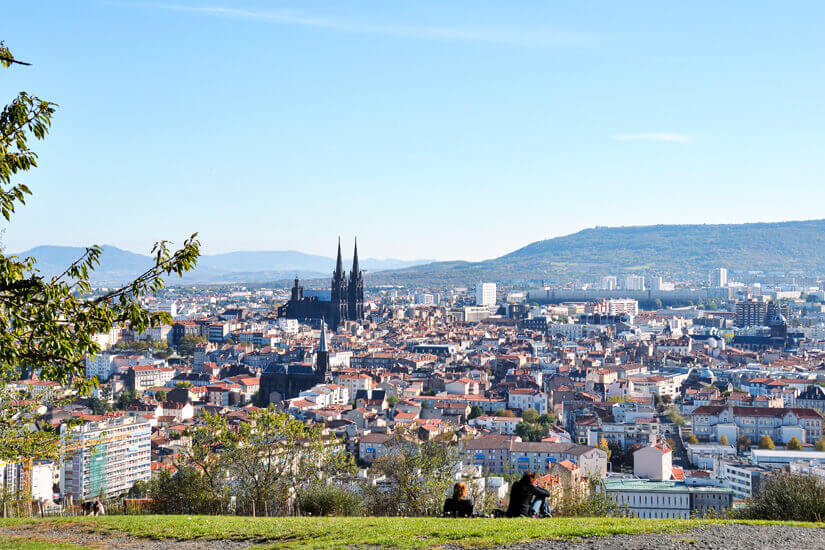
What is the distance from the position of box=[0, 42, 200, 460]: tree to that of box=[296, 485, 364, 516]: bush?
785cm

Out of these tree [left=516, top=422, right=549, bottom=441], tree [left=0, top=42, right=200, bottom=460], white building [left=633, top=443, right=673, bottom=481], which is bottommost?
tree [left=516, top=422, right=549, bottom=441]

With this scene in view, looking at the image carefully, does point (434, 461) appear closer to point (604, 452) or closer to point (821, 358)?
point (604, 452)

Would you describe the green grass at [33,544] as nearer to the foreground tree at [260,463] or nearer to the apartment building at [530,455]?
the foreground tree at [260,463]

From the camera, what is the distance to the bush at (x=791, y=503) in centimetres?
1181

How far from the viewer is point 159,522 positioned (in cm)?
1085

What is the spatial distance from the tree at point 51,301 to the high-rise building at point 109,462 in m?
28.6

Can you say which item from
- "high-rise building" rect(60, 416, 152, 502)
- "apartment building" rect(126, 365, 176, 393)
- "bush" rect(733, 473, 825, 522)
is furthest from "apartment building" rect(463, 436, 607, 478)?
"apartment building" rect(126, 365, 176, 393)

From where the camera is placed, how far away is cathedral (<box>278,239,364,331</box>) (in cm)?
11312

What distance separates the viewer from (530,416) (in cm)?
5453

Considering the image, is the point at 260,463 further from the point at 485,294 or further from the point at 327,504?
→ the point at 485,294

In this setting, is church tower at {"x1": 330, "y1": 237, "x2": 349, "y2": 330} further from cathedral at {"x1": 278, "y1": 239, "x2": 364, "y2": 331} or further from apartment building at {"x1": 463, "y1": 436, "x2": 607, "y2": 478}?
apartment building at {"x1": 463, "y1": 436, "x2": 607, "y2": 478}

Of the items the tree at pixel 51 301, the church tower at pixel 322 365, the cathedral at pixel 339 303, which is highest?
the tree at pixel 51 301

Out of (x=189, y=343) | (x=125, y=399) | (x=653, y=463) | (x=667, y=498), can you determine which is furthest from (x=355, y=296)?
(x=667, y=498)

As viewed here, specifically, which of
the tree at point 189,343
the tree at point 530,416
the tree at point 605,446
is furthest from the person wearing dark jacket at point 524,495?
the tree at point 189,343
